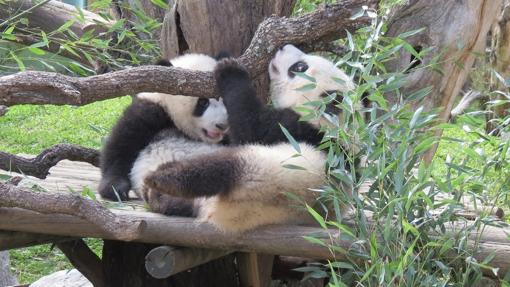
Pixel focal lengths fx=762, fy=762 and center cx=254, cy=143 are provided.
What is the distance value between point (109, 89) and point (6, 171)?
980 mm

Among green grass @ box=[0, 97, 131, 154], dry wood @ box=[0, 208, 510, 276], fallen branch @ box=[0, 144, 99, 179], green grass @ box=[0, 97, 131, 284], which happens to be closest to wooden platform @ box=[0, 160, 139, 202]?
fallen branch @ box=[0, 144, 99, 179]

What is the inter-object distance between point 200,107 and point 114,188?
24.4 inches

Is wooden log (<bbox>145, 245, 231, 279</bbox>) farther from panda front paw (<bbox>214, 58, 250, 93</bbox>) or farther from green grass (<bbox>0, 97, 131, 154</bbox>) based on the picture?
green grass (<bbox>0, 97, 131, 154</bbox>)

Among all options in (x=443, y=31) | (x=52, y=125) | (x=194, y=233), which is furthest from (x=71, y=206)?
(x=52, y=125)

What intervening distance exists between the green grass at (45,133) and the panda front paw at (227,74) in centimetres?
261

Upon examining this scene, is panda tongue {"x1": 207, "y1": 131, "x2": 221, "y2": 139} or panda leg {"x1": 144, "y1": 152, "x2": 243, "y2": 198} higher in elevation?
panda leg {"x1": 144, "y1": 152, "x2": 243, "y2": 198}

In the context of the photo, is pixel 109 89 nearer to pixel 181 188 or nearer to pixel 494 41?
pixel 181 188

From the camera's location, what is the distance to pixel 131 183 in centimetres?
338

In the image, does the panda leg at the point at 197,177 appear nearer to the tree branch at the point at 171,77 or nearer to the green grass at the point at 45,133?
the tree branch at the point at 171,77

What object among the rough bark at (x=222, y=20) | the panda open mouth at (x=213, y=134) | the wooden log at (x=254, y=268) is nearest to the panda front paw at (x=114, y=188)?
the panda open mouth at (x=213, y=134)

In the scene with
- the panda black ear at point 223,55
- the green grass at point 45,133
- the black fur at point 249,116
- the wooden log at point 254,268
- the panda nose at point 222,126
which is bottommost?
the green grass at point 45,133

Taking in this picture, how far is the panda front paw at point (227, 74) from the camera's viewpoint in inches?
127

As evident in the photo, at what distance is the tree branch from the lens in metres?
2.47

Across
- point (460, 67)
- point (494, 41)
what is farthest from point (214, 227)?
point (494, 41)
